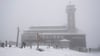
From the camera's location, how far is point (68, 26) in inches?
3132

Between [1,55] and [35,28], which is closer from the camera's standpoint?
[1,55]

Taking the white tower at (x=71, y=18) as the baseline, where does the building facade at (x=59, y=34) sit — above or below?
below

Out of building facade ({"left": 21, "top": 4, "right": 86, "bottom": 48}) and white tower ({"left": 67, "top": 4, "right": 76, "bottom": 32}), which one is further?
white tower ({"left": 67, "top": 4, "right": 76, "bottom": 32})

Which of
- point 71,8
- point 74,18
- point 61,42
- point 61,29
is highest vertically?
point 71,8

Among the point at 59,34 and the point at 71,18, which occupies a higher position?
the point at 71,18

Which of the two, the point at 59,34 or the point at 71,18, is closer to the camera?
the point at 59,34

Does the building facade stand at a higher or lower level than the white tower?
lower

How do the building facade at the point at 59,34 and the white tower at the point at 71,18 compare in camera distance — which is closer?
the building facade at the point at 59,34

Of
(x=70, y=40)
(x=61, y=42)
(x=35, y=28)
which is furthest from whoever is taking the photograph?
(x=35, y=28)

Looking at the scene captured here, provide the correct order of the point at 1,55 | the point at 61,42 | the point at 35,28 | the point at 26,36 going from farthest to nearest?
the point at 35,28 < the point at 26,36 < the point at 61,42 < the point at 1,55

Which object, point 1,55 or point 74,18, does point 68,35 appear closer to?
point 74,18

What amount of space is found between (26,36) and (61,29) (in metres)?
19.1

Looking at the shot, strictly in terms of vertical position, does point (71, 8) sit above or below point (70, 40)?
above

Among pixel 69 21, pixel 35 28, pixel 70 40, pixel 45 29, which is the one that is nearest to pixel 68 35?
pixel 70 40
